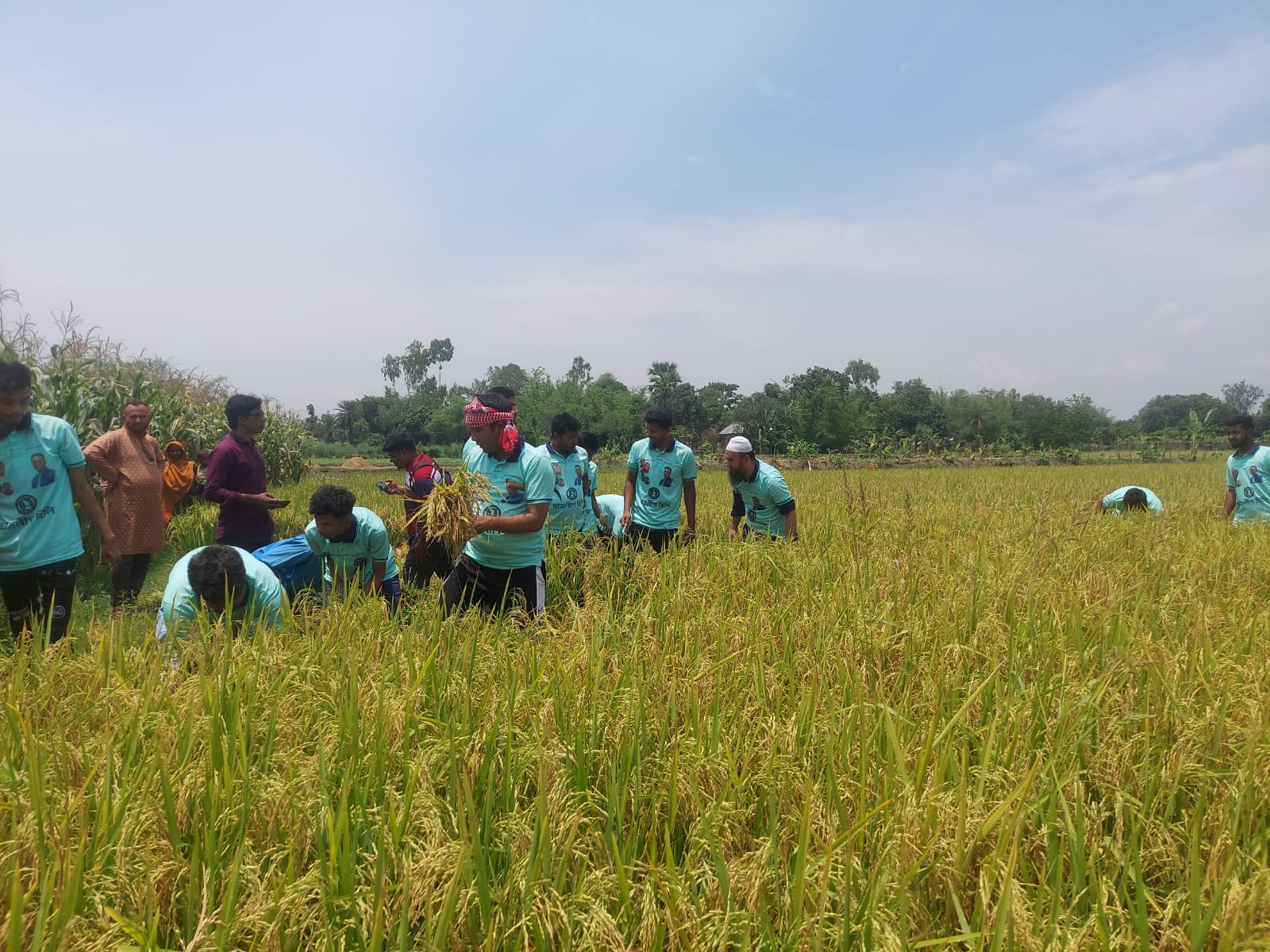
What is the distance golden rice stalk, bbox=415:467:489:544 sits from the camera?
3.29 metres

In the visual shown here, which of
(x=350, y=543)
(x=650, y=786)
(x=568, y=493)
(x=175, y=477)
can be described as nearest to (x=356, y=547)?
(x=350, y=543)

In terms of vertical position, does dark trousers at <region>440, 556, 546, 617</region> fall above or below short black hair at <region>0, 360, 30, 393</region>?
below

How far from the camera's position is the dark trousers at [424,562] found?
4.18 metres

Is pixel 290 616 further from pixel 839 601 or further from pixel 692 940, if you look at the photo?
pixel 839 601

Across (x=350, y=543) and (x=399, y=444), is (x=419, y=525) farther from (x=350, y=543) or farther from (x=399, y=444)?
(x=399, y=444)

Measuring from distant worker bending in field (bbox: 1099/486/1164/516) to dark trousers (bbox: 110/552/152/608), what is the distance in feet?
28.2

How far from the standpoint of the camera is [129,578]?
4.80 meters

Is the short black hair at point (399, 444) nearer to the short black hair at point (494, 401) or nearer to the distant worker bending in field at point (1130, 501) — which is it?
the short black hair at point (494, 401)

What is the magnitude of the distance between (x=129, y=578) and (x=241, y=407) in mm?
1671

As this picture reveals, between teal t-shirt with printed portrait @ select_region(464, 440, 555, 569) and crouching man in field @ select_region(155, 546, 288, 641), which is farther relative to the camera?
teal t-shirt with printed portrait @ select_region(464, 440, 555, 569)

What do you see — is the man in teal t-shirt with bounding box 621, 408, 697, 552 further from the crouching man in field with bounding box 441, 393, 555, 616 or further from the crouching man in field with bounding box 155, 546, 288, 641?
the crouching man in field with bounding box 155, 546, 288, 641

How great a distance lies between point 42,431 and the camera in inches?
127

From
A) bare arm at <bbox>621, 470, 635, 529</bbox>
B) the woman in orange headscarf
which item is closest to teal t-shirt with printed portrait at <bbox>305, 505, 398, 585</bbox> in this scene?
bare arm at <bbox>621, 470, 635, 529</bbox>

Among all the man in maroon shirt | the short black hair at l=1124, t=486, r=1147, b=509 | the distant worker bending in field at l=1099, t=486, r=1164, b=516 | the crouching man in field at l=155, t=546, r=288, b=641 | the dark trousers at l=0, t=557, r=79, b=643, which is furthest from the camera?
the short black hair at l=1124, t=486, r=1147, b=509
